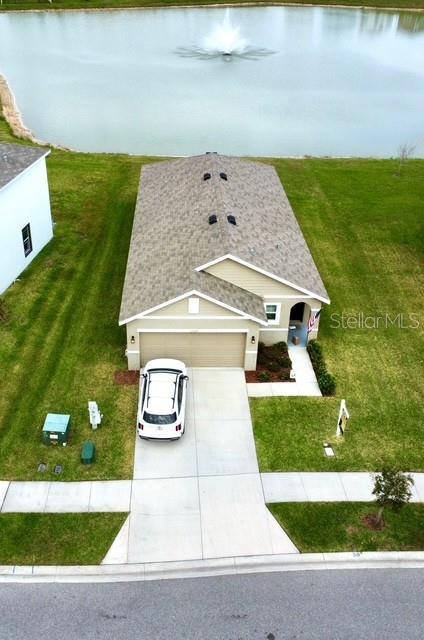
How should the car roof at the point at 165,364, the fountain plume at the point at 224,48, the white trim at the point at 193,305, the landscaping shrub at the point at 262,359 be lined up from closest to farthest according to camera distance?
the white trim at the point at 193,305 → the car roof at the point at 165,364 → the landscaping shrub at the point at 262,359 → the fountain plume at the point at 224,48

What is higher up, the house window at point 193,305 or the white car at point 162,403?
the house window at point 193,305

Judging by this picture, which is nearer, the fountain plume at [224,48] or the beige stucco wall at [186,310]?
the beige stucco wall at [186,310]

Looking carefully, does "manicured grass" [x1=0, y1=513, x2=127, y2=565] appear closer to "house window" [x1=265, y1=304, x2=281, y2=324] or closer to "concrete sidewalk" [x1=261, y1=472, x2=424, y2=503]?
"concrete sidewalk" [x1=261, y1=472, x2=424, y2=503]

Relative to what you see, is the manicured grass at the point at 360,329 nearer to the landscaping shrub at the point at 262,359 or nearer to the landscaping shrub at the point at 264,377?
the landscaping shrub at the point at 264,377

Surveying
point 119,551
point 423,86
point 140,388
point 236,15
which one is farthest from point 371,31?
point 119,551

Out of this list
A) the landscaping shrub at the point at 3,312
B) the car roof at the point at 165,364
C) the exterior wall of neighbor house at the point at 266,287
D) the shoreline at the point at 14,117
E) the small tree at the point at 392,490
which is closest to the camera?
the small tree at the point at 392,490

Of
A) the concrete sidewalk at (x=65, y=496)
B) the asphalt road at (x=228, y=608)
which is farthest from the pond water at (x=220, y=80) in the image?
the asphalt road at (x=228, y=608)
